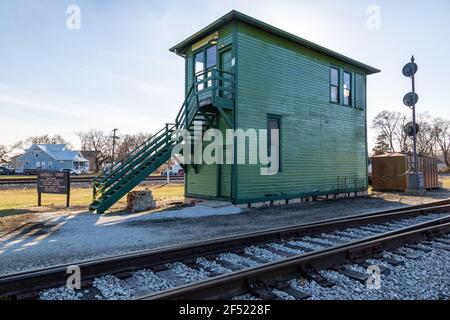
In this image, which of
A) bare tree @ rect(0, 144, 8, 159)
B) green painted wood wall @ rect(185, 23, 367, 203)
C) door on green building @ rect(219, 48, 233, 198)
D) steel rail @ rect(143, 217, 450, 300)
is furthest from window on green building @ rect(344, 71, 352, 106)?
bare tree @ rect(0, 144, 8, 159)

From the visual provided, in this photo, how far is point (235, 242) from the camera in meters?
5.72

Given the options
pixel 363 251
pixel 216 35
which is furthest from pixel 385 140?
pixel 363 251

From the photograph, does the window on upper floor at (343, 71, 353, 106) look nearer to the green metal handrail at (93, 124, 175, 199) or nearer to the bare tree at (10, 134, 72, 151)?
the green metal handrail at (93, 124, 175, 199)

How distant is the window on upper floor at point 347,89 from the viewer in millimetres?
16656

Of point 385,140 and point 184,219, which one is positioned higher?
point 385,140

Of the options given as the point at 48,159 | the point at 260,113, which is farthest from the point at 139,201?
the point at 48,159

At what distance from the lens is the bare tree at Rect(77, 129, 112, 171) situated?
78.8m

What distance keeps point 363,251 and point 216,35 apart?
10442 mm

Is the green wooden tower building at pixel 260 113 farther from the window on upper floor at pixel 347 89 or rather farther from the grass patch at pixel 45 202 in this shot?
the grass patch at pixel 45 202

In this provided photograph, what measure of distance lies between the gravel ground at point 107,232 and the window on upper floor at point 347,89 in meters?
7.68

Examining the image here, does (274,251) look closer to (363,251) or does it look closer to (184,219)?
(363,251)

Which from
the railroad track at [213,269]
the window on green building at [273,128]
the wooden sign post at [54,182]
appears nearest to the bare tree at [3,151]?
the wooden sign post at [54,182]

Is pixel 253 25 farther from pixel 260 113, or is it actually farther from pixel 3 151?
pixel 3 151

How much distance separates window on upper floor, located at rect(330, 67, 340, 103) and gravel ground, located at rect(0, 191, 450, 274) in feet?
22.8
